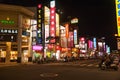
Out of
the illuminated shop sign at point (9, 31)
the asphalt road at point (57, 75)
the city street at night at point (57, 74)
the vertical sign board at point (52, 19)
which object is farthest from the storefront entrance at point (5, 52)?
the asphalt road at point (57, 75)

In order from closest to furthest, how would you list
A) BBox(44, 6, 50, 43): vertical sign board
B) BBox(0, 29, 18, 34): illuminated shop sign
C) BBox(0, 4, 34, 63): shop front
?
BBox(0, 29, 18, 34): illuminated shop sign < BBox(0, 4, 34, 63): shop front < BBox(44, 6, 50, 43): vertical sign board

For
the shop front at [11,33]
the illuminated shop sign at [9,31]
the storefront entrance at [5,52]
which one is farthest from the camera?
the storefront entrance at [5,52]

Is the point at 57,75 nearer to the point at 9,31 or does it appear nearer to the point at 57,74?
the point at 57,74

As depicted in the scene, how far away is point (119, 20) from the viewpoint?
16.3 m

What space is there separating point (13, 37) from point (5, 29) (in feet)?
7.25

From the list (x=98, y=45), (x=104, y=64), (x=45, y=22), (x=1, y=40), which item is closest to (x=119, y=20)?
(x=104, y=64)

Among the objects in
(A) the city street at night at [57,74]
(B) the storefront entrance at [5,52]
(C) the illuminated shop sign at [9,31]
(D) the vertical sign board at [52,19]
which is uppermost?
(D) the vertical sign board at [52,19]

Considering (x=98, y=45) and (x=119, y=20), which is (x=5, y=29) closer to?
(x=119, y=20)

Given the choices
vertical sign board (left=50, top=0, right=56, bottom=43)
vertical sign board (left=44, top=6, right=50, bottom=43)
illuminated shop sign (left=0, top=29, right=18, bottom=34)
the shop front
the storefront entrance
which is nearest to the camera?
illuminated shop sign (left=0, top=29, right=18, bottom=34)

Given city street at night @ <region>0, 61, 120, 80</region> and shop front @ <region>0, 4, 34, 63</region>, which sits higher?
shop front @ <region>0, 4, 34, 63</region>

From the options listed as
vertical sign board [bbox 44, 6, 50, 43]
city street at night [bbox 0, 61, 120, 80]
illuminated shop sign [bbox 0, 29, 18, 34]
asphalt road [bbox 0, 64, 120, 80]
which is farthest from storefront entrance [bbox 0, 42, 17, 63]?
asphalt road [bbox 0, 64, 120, 80]

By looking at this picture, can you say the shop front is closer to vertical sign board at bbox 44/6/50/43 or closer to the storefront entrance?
the storefront entrance

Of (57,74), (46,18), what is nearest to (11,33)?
(46,18)

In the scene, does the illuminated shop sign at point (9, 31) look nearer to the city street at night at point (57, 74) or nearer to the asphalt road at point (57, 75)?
the city street at night at point (57, 74)
